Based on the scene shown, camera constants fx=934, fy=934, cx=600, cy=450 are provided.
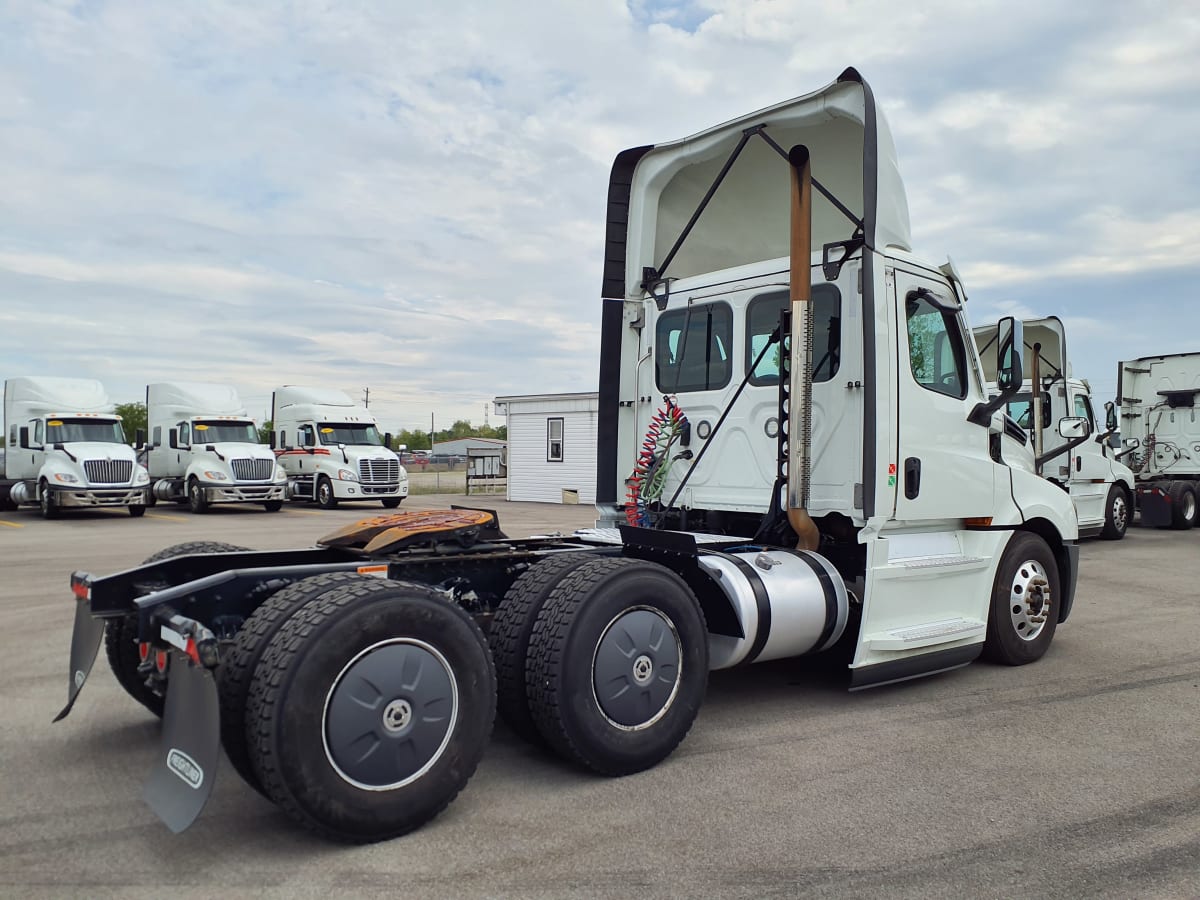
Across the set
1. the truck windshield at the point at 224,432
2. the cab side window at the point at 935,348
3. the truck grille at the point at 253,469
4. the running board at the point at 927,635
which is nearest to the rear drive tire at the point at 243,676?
the running board at the point at 927,635

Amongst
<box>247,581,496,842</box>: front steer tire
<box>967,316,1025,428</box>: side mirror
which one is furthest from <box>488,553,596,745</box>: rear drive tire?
<box>967,316,1025,428</box>: side mirror

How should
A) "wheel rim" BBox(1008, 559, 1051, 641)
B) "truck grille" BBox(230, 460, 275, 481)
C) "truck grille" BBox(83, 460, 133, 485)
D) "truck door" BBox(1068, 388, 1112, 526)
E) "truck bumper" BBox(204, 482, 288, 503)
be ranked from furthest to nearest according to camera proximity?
"truck grille" BBox(230, 460, 275, 481) → "truck bumper" BBox(204, 482, 288, 503) → "truck grille" BBox(83, 460, 133, 485) → "truck door" BBox(1068, 388, 1112, 526) → "wheel rim" BBox(1008, 559, 1051, 641)

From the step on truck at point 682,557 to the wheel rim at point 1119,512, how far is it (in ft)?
35.2

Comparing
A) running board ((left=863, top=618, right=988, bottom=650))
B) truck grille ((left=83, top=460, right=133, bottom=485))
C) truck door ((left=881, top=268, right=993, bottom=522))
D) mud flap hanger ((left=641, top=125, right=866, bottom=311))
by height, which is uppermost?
mud flap hanger ((left=641, top=125, right=866, bottom=311))

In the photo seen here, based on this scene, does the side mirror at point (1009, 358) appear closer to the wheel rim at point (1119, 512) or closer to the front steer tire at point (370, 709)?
the front steer tire at point (370, 709)

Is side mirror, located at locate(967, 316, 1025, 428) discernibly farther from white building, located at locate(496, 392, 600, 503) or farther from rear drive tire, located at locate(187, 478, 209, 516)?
white building, located at locate(496, 392, 600, 503)

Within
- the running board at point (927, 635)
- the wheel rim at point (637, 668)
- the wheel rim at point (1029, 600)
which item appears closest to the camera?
the wheel rim at point (637, 668)

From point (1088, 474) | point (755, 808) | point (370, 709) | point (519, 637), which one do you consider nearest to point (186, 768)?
point (370, 709)

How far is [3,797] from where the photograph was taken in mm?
3928

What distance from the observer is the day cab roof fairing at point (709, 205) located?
6.16 meters

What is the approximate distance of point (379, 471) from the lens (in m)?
24.3

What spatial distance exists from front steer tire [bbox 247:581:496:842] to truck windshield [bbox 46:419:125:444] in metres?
20.9

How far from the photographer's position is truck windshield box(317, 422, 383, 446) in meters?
25.0

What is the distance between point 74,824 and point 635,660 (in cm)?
236
